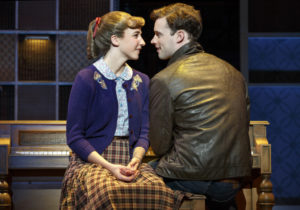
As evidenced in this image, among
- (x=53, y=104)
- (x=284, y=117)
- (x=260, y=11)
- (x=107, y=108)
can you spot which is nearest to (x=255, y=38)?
(x=260, y=11)

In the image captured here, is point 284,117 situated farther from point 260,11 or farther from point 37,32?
point 37,32

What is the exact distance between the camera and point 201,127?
1994 mm

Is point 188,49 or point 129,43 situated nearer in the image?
point 188,49

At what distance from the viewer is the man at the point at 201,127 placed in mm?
1994

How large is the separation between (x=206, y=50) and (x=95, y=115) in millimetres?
2052

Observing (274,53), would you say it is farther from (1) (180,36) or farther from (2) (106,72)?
(2) (106,72)

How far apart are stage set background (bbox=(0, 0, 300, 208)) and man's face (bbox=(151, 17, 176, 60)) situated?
5.59 ft

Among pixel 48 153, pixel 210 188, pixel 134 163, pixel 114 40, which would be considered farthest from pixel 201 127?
pixel 48 153

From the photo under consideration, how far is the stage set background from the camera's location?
4066 mm

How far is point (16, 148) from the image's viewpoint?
3221 mm

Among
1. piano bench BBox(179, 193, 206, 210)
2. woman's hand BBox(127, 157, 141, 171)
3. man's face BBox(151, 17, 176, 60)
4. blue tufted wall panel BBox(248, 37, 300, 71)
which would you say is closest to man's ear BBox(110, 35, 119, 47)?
man's face BBox(151, 17, 176, 60)

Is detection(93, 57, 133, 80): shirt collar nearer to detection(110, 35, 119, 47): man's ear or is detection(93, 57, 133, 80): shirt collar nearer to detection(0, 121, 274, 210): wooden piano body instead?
detection(110, 35, 119, 47): man's ear

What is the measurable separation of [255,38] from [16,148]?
254 centimetres

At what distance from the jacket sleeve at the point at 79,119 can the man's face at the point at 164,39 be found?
472 millimetres
